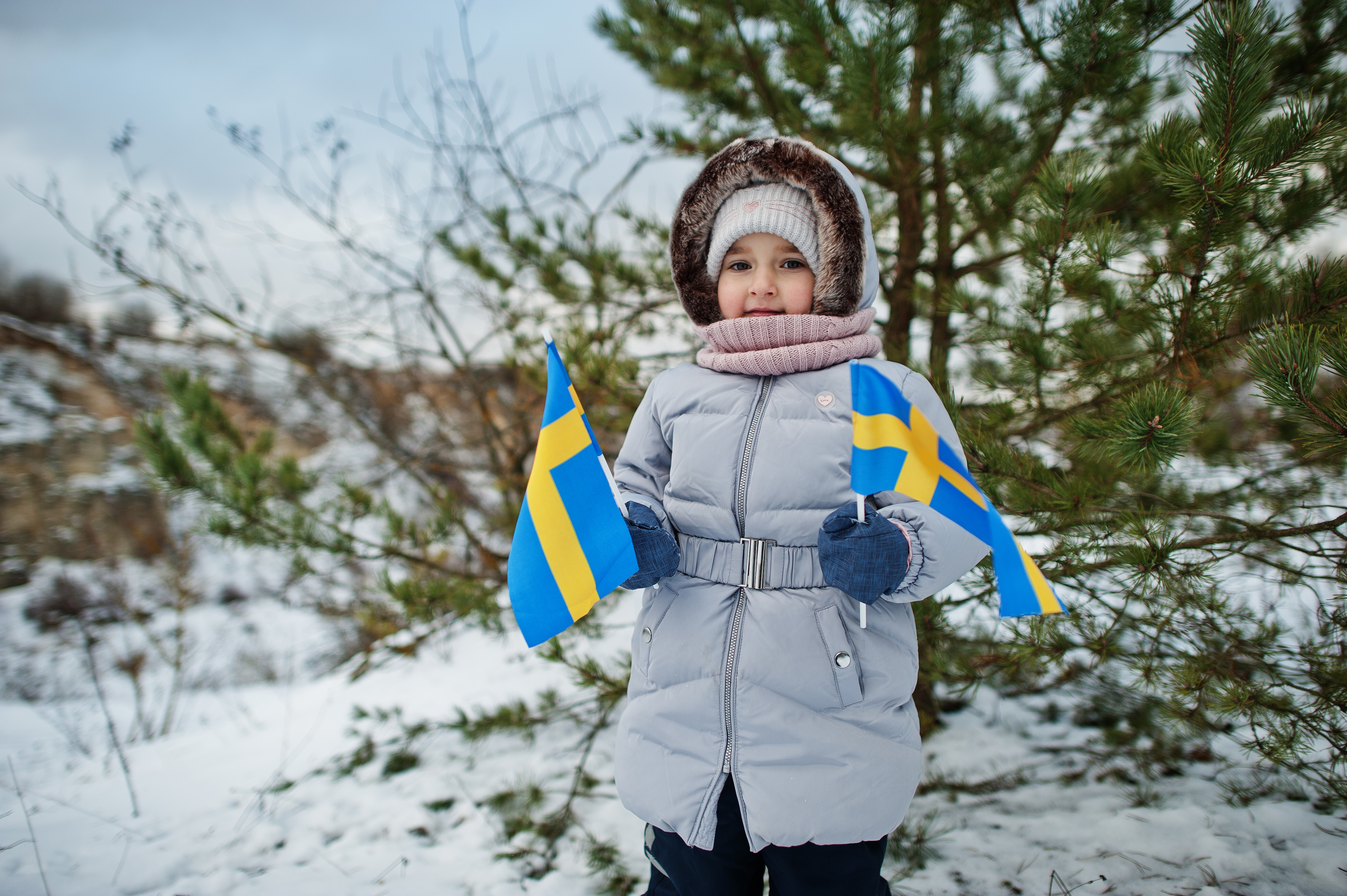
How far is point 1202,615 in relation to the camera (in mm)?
1581

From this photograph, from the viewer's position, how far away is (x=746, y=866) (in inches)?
45.2

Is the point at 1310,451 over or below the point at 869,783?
over

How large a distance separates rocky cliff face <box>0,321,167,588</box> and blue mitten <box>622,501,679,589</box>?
24.5 feet

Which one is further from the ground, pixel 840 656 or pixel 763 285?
pixel 763 285

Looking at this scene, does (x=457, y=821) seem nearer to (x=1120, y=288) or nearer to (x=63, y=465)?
(x=1120, y=288)

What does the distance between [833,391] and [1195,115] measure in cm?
114

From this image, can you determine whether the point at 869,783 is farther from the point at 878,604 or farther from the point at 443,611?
the point at 443,611

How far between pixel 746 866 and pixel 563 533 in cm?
76

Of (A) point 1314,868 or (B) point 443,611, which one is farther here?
(B) point 443,611

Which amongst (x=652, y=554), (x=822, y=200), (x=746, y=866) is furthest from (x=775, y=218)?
(x=746, y=866)

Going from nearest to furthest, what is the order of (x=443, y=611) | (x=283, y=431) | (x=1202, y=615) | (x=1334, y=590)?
1. (x=1202, y=615)
2. (x=1334, y=590)
3. (x=443, y=611)
4. (x=283, y=431)

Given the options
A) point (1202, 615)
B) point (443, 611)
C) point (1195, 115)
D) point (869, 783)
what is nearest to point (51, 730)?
point (443, 611)

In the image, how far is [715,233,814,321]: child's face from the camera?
49.4 inches

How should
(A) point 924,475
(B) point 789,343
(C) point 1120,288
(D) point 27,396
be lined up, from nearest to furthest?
(A) point 924,475 < (B) point 789,343 < (C) point 1120,288 < (D) point 27,396
